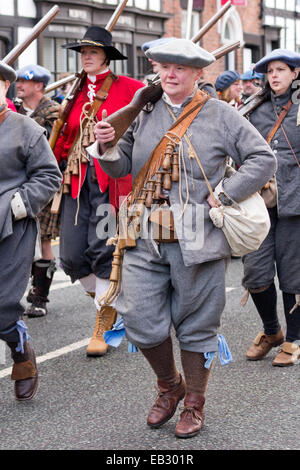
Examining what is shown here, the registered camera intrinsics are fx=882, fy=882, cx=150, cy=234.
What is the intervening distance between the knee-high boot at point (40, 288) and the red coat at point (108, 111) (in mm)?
1456

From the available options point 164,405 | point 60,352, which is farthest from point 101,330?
point 164,405

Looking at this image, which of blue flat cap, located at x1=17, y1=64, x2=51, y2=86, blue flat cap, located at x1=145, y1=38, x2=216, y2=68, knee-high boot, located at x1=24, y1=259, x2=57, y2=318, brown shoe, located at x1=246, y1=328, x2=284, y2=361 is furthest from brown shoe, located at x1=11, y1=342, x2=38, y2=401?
blue flat cap, located at x1=17, y1=64, x2=51, y2=86

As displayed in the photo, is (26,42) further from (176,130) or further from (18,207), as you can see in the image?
(176,130)

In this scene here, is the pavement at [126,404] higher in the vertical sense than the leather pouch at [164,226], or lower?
lower

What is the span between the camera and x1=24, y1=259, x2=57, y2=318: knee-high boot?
23.4 feet

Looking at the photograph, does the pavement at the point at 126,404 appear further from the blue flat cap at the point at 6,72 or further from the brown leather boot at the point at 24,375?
the blue flat cap at the point at 6,72

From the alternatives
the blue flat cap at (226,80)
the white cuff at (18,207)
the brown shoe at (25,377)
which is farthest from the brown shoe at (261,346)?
the blue flat cap at (226,80)

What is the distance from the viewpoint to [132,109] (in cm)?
427

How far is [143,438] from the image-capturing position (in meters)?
4.20

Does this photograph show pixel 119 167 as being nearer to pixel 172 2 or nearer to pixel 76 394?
pixel 76 394

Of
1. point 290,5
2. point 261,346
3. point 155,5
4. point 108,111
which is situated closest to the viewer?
point 261,346

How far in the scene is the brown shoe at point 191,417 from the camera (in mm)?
4180

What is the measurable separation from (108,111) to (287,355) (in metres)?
1.96
